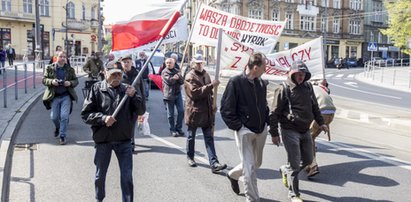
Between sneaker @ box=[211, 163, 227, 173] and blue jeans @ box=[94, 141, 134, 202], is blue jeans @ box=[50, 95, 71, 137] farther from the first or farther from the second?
blue jeans @ box=[94, 141, 134, 202]

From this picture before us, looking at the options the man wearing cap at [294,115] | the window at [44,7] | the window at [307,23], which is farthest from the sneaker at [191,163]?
the window at [307,23]

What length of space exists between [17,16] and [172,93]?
52.5m

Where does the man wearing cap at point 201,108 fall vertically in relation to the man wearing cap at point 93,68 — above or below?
below

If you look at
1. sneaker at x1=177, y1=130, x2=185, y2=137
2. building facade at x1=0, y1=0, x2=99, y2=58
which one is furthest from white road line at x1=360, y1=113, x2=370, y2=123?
building facade at x1=0, y1=0, x2=99, y2=58

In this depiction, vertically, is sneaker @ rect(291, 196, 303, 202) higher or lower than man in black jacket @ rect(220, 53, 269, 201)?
lower

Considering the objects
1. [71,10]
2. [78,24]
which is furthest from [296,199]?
[71,10]

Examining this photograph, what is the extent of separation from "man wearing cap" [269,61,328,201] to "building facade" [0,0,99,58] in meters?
46.5

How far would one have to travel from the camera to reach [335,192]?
585 cm

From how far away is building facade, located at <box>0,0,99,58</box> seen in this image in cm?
5609

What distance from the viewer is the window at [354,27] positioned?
71488 mm

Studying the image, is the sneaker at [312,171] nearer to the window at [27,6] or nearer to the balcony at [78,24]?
the window at [27,6]

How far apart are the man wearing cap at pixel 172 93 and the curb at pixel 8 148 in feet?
10.2

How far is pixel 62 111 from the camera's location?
27.8 feet

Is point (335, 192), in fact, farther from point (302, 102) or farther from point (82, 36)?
point (82, 36)
